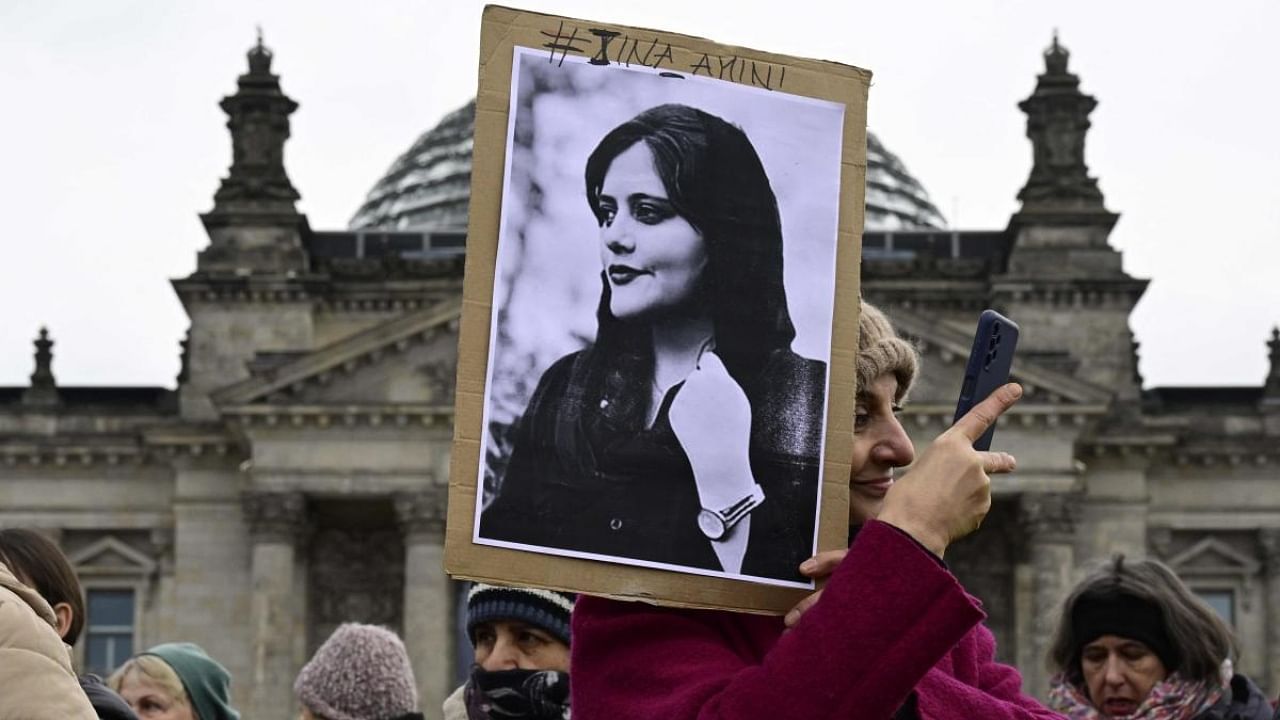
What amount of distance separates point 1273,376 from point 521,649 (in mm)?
45111

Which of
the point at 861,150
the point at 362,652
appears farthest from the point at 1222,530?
the point at 861,150

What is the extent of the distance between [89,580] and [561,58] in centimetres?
4572

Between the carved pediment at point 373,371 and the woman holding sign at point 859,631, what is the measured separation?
41.3m

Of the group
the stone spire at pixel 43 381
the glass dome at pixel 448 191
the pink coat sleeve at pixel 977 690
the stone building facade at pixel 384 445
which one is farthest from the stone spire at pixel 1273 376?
the pink coat sleeve at pixel 977 690

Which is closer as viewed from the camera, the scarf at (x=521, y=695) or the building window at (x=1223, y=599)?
the scarf at (x=521, y=695)

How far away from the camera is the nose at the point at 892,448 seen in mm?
4230

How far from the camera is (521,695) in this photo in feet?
22.6

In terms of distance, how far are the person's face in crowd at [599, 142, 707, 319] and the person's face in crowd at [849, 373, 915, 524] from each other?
1.31 feet

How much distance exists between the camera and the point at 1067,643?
7.30m

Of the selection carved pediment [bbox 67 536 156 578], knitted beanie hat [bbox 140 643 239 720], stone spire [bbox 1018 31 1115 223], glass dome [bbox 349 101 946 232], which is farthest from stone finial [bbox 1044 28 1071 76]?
knitted beanie hat [bbox 140 643 239 720]

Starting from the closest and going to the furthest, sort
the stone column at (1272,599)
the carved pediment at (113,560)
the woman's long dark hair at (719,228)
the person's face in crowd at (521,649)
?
1. the woman's long dark hair at (719,228)
2. the person's face in crowd at (521,649)
3. the stone column at (1272,599)
4. the carved pediment at (113,560)

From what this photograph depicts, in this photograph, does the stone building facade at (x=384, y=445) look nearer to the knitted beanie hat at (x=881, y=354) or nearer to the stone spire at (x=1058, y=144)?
the stone spire at (x=1058, y=144)

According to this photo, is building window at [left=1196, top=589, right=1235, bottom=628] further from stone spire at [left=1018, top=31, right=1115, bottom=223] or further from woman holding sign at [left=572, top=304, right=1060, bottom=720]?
woman holding sign at [left=572, top=304, right=1060, bottom=720]

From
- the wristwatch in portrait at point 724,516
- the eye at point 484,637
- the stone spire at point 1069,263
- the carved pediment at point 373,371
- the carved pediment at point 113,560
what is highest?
the stone spire at point 1069,263
